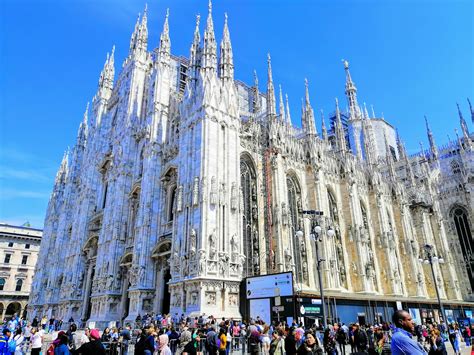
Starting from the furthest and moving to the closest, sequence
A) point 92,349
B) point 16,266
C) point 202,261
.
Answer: point 16,266
point 202,261
point 92,349

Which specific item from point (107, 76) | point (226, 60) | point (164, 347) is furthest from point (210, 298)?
point (107, 76)

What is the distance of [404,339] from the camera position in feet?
12.6

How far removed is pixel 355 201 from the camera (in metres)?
38.3

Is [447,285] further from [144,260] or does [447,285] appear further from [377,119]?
[144,260]

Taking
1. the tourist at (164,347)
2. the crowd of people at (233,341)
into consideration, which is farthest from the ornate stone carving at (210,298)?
the tourist at (164,347)

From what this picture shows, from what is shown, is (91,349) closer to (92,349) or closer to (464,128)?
(92,349)

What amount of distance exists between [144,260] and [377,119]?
57.5 m

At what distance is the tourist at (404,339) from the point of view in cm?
378

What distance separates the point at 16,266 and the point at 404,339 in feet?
247

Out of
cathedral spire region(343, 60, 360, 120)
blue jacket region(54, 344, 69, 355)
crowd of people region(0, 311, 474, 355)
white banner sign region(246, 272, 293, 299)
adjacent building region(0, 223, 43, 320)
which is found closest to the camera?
crowd of people region(0, 311, 474, 355)

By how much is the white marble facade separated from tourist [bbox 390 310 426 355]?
62.0 ft

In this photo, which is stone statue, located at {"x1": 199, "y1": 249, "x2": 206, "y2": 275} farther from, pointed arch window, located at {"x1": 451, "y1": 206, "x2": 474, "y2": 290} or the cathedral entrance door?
pointed arch window, located at {"x1": 451, "y1": 206, "x2": 474, "y2": 290}

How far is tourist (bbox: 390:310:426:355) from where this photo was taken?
12.4 ft

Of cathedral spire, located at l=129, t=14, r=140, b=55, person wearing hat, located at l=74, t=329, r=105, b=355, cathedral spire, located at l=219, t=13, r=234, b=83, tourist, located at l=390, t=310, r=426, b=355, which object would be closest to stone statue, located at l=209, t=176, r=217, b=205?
cathedral spire, located at l=219, t=13, r=234, b=83
